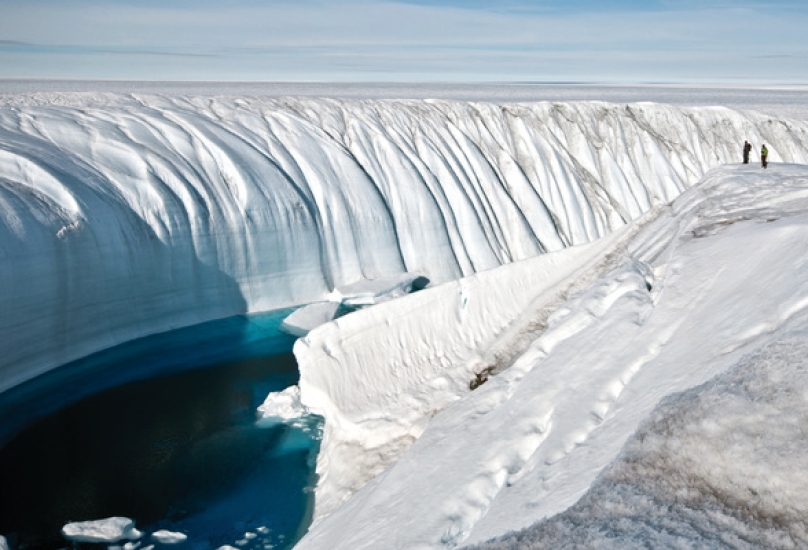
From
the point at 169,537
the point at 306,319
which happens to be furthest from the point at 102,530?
the point at 306,319

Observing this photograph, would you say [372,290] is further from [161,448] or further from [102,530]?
[102,530]

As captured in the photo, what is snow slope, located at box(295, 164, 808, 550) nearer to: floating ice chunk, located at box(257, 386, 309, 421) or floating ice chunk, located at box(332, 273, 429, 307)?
floating ice chunk, located at box(257, 386, 309, 421)

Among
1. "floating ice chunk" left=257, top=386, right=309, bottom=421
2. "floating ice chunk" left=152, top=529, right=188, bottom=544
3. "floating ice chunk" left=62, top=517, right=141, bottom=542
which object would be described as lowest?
"floating ice chunk" left=152, top=529, right=188, bottom=544

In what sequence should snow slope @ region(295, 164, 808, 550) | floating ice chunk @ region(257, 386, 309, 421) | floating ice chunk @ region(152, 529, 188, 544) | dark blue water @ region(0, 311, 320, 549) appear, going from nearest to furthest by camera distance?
1. snow slope @ region(295, 164, 808, 550)
2. floating ice chunk @ region(152, 529, 188, 544)
3. dark blue water @ region(0, 311, 320, 549)
4. floating ice chunk @ region(257, 386, 309, 421)

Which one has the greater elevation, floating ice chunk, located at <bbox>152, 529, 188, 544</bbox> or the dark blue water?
the dark blue water

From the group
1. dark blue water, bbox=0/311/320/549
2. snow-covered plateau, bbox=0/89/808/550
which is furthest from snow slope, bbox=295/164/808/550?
dark blue water, bbox=0/311/320/549

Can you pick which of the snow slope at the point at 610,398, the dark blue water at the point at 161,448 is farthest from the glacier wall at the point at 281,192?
the snow slope at the point at 610,398

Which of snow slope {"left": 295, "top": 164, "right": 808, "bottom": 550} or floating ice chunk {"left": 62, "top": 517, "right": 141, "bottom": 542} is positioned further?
floating ice chunk {"left": 62, "top": 517, "right": 141, "bottom": 542}

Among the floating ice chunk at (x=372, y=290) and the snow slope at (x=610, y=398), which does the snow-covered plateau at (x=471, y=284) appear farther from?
the floating ice chunk at (x=372, y=290)
